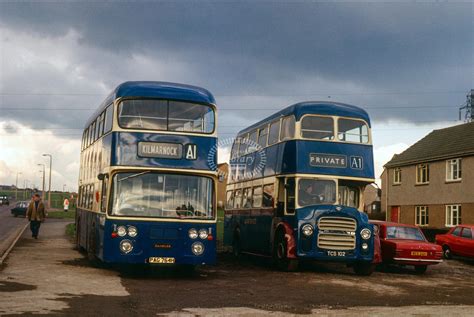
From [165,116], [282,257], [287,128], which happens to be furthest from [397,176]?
[165,116]

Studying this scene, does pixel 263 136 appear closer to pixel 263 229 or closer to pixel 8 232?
pixel 263 229

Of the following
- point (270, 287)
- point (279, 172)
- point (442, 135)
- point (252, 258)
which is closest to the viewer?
point (270, 287)

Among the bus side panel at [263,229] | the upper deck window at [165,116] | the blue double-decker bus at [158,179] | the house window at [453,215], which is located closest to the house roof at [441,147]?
the house window at [453,215]

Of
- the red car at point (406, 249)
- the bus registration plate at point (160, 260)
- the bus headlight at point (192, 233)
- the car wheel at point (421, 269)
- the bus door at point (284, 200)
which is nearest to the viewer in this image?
the bus registration plate at point (160, 260)

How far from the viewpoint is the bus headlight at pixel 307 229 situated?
16875mm

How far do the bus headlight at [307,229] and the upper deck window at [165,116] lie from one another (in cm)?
402

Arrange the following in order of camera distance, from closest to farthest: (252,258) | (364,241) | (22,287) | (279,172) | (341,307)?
(341,307) < (22,287) < (364,241) < (279,172) < (252,258)

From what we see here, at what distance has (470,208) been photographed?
36.1 meters

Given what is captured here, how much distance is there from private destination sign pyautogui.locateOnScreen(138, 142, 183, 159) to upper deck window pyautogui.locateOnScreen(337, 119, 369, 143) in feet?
17.8

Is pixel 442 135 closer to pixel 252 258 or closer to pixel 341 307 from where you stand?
pixel 252 258

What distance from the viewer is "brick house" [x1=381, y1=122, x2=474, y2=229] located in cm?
3719

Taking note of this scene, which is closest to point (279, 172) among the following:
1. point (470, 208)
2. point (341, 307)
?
point (341, 307)

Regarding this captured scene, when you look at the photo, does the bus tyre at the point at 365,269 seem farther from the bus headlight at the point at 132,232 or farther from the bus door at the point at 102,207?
the bus door at the point at 102,207

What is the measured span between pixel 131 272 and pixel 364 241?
6.05 metres
